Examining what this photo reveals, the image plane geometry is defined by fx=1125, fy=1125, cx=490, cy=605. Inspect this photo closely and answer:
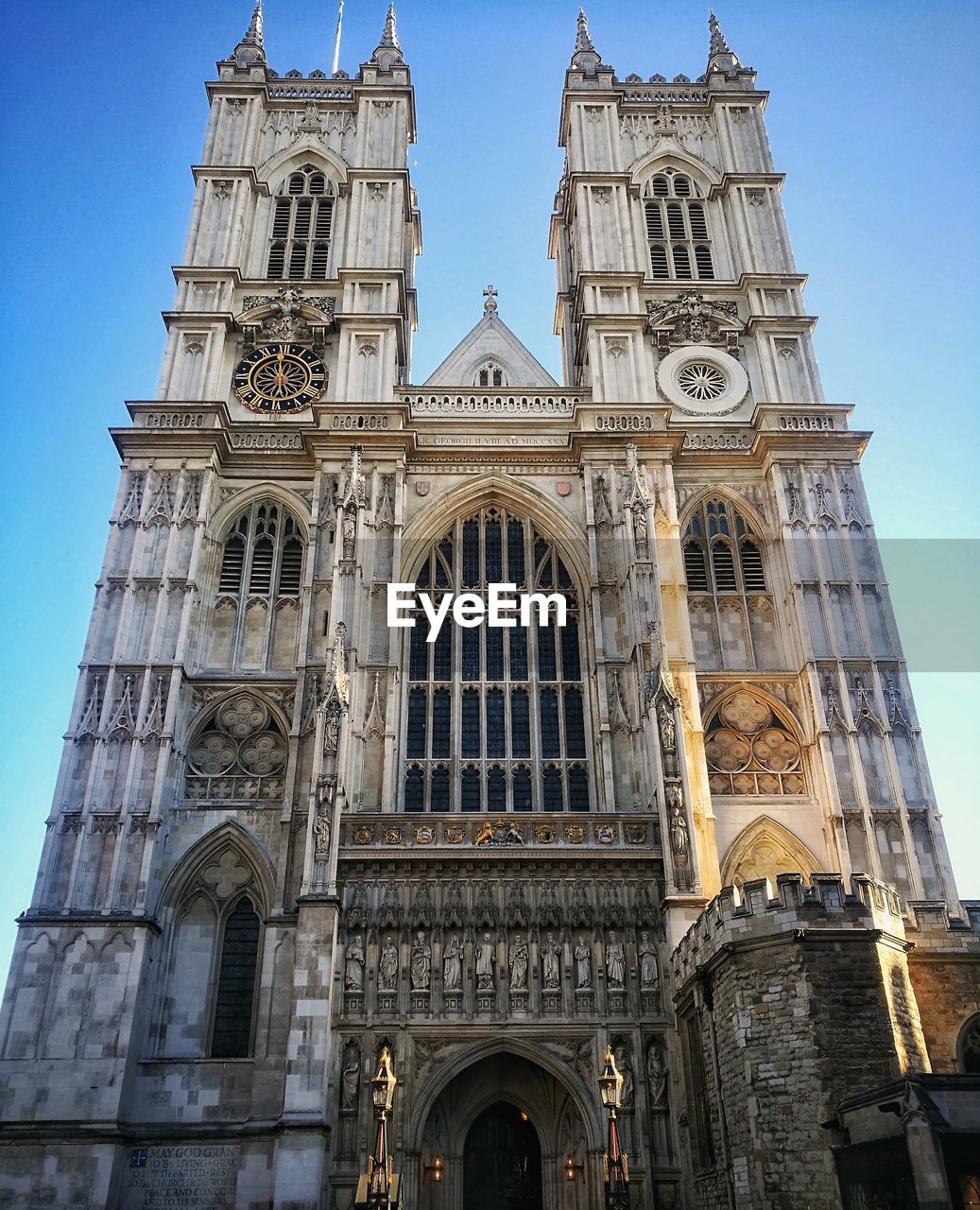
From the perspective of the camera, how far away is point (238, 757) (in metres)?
25.2

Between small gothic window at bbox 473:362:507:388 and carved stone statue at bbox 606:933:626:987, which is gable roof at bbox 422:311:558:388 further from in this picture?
carved stone statue at bbox 606:933:626:987

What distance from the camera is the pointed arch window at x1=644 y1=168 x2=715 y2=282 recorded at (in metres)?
33.8

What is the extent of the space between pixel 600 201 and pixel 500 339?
204 inches

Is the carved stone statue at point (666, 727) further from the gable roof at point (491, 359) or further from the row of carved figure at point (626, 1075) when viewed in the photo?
the gable roof at point (491, 359)

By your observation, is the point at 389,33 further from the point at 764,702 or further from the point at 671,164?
the point at 764,702

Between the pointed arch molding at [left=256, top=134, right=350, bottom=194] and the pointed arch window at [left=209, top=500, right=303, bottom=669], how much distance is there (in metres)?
12.4

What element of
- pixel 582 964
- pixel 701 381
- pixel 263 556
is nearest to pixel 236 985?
pixel 582 964

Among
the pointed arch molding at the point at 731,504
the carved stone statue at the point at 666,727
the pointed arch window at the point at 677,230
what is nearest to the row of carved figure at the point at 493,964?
the carved stone statue at the point at 666,727

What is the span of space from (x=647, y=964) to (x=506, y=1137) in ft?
14.9

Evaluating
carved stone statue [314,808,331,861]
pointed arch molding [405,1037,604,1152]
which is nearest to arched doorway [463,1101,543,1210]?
pointed arch molding [405,1037,604,1152]

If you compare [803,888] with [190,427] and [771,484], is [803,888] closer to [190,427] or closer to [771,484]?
[771,484]

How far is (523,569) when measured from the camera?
28.2 m

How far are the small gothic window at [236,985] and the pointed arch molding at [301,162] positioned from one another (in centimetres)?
2262

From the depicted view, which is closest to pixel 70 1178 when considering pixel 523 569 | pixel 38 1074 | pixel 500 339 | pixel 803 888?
pixel 38 1074
